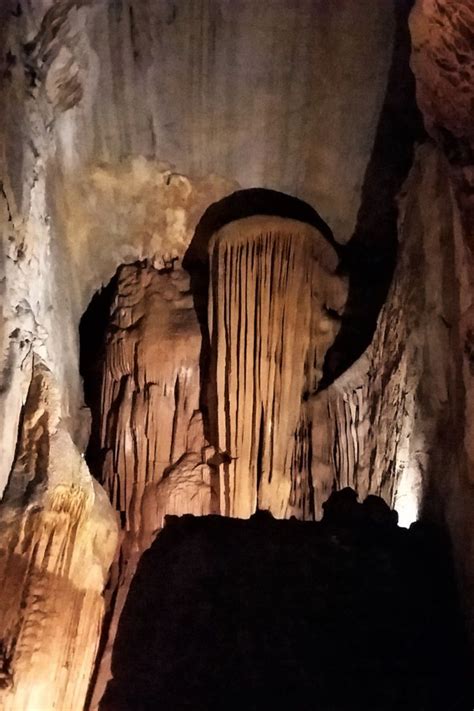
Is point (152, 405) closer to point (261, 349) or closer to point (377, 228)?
point (261, 349)

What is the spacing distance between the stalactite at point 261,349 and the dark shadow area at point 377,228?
0.80ft

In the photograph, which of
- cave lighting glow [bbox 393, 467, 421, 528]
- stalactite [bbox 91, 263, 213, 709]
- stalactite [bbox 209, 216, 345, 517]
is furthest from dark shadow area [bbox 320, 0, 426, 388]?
cave lighting glow [bbox 393, 467, 421, 528]

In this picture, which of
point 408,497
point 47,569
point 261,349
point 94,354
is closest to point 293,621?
point 408,497

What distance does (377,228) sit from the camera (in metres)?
5.30

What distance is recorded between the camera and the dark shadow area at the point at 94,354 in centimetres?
524

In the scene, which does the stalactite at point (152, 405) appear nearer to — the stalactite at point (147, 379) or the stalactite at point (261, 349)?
the stalactite at point (147, 379)

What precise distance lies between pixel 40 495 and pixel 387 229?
3.02 m

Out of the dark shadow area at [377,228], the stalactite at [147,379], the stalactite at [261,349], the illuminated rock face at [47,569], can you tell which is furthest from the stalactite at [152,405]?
the illuminated rock face at [47,569]

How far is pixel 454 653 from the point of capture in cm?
294

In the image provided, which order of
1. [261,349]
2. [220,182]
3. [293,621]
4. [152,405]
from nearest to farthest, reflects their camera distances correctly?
1. [293,621]
2. [261,349]
3. [220,182]
4. [152,405]

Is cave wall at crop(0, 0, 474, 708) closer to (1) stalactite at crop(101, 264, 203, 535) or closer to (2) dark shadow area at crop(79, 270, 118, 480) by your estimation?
(2) dark shadow area at crop(79, 270, 118, 480)

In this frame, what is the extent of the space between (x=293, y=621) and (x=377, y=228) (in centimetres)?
300

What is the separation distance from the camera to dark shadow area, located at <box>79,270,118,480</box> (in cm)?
524

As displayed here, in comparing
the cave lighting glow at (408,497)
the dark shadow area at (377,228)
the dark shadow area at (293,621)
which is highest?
the dark shadow area at (377,228)
